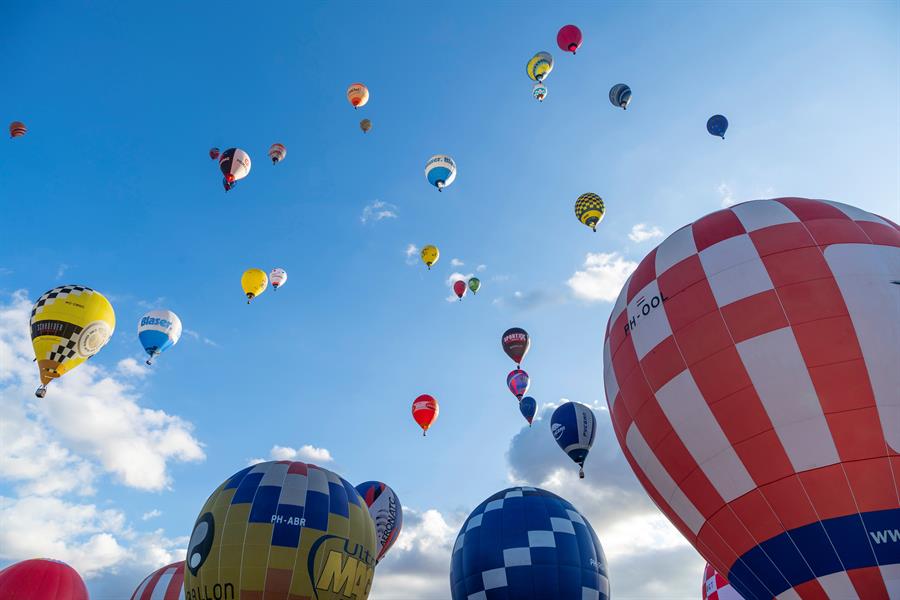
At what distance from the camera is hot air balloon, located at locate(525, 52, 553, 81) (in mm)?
31531

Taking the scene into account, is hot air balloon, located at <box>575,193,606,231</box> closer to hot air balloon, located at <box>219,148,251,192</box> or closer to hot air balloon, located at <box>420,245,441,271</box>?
hot air balloon, located at <box>420,245,441,271</box>

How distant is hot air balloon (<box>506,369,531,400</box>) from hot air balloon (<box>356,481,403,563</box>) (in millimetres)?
7745

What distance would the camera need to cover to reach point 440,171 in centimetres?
2897

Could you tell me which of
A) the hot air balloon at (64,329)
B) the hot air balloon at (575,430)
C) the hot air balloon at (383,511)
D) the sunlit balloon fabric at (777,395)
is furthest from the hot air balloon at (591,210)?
the hot air balloon at (64,329)

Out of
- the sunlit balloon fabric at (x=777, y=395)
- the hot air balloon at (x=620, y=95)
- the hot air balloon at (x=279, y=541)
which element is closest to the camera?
the sunlit balloon fabric at (x=777, y=395)

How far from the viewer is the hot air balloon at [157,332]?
76.3ft

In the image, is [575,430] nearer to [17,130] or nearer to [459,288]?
[459,288]

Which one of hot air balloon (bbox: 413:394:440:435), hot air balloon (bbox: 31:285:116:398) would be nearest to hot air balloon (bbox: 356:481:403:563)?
hot air balloon (bbox: 413:394:440:435)

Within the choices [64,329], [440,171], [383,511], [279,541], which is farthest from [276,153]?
[279,541]

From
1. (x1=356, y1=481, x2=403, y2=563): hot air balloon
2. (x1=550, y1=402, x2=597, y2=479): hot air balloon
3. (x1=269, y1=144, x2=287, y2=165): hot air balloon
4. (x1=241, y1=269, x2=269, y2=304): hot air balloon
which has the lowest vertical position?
(x1=356, y1=481, x2=403, y2=563): hot air balloon

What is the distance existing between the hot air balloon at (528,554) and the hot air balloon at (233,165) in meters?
18.3

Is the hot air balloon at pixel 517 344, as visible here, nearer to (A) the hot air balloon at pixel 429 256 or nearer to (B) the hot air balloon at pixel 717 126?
(A) the hot air balloon at pixel 429 256

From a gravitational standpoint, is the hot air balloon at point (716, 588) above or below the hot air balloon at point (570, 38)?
below

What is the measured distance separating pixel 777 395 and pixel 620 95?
23.8 m
